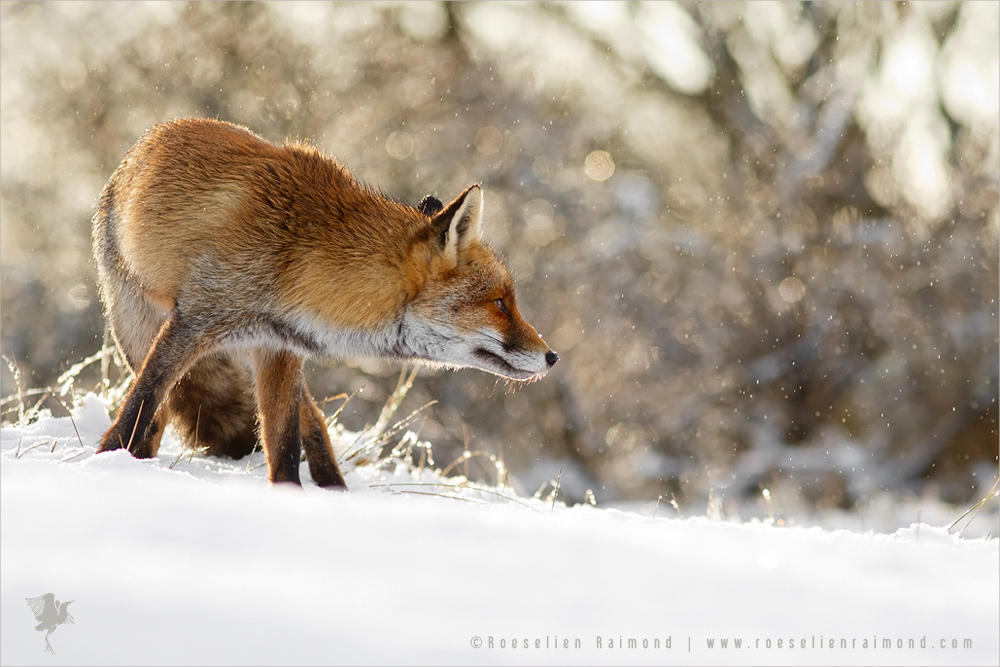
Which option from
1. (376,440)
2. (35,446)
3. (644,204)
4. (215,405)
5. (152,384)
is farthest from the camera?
(644,204)

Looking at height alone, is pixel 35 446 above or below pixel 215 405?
below

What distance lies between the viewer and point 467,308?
3.89 m

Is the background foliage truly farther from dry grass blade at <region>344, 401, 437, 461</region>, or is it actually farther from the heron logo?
the heron logo

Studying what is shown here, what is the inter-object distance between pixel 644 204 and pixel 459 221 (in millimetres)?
9521

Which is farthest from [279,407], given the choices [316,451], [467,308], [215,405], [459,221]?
[459,221]

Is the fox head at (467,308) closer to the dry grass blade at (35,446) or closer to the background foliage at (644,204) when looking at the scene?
the dry grass blade at (35,446)

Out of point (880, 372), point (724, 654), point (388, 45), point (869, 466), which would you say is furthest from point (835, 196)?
point (724, 654)

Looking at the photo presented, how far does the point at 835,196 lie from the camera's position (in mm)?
12625

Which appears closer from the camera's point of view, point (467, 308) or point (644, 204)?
point (467, 308)

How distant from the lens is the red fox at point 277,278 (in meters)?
3.61

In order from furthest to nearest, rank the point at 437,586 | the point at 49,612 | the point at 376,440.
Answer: the point at 376,440, the point at 437,586, the point at 49,612

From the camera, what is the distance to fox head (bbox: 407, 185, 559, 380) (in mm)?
3844

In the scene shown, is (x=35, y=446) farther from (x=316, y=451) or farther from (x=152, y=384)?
(x=316, y=451)

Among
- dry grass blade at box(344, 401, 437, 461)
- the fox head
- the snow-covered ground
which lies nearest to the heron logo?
the snow-covered ground
